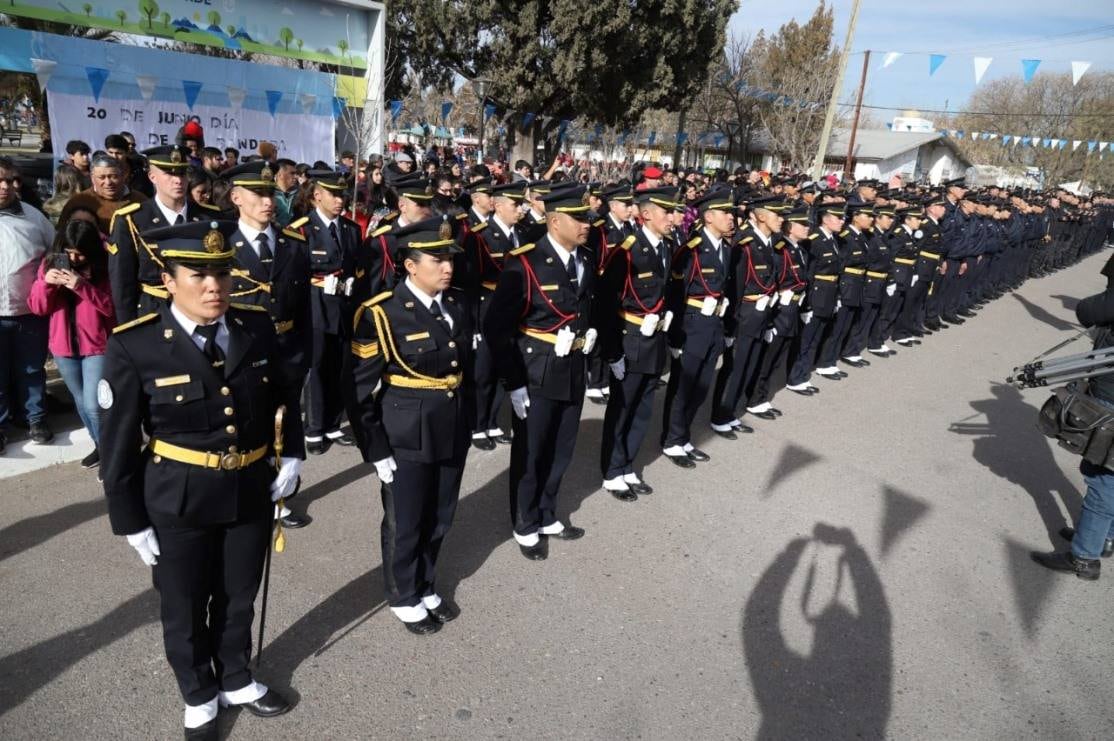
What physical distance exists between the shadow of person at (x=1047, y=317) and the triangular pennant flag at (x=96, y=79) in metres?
16.5

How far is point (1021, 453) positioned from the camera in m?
6.70

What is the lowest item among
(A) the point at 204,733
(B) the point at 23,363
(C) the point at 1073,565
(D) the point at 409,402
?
(A) the point at 204,733

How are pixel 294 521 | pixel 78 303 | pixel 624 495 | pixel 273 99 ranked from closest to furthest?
pixel 294 521 < pixel 78 303 < pixel 624 495 < pixel 273 99

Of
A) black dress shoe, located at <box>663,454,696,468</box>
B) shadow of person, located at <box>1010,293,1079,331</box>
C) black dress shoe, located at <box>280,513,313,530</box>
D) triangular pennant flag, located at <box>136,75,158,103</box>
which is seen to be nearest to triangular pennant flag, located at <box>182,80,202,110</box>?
triangular pennant flag, located at <box>136,75,158,103</box>

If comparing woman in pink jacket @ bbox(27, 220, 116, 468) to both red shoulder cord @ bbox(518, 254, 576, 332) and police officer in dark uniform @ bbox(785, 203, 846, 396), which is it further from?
police officer in dark uniform @ bbox(785, 203, 846, 396)

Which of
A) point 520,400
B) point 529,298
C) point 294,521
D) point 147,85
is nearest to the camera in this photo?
point 520,400

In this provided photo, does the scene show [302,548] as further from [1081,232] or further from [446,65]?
[1081,232]

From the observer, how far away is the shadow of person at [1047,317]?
13395 mm

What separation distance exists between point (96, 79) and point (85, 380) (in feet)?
24.9

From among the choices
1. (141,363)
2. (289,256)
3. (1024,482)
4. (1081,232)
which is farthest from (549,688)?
(1081,232)

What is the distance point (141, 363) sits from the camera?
232 centimetres

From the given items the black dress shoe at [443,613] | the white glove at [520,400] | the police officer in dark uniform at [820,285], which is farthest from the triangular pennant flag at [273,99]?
the black dress shoe at [443,613]

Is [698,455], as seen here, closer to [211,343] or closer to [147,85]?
[211,343]

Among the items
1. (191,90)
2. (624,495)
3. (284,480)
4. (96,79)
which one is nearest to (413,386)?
(284,480)
